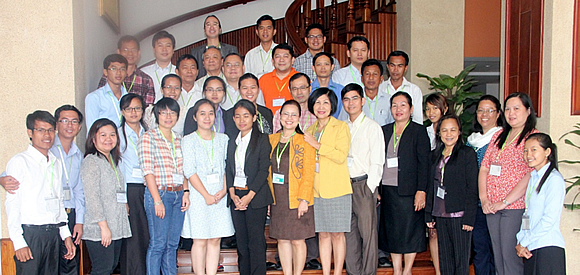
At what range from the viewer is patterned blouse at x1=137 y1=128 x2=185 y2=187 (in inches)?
126

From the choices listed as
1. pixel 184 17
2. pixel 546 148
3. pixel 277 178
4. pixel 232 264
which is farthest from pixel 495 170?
pixel 184 17

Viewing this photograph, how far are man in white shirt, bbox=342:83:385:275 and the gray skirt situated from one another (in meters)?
0.12

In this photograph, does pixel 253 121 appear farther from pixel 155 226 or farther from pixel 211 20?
pixel 211 20

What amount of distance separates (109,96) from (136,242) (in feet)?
3.97

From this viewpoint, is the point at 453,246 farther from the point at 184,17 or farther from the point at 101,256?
the point at 184,17

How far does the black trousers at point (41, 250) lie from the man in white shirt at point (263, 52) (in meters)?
2.47

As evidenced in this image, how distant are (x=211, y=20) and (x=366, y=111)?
71.4 inches

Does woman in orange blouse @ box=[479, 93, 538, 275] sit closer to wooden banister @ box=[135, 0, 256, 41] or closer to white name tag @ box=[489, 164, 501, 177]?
white name tag @ box=[489, 164, 501, 177]

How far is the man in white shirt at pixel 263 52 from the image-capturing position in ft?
15.5

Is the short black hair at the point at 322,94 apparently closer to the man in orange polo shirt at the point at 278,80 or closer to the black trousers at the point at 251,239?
the man in orange polo shirt at the point at 278,80

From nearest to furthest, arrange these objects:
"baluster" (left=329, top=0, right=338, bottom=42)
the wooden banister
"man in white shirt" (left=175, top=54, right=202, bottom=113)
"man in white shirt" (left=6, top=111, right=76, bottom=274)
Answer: "man in white shirt" (left=6, top=111, right=76, bottom=274)
"man in white shirt" (left=175, top=54, right=202, bottom=113)
"baluster" (left=329, top=0, right=338, bottom=42)
the wooden banister

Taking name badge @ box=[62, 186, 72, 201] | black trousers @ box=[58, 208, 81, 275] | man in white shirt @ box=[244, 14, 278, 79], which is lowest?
black trousers @ box=[58, 208, 81, 275]

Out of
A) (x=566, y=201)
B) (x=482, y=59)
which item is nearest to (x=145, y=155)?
(x=566, y=201)

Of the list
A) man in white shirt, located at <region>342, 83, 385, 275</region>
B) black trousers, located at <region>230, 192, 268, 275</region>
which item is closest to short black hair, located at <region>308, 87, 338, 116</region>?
man in white shirt, located at <region>342, 83, 385, 275</region>
